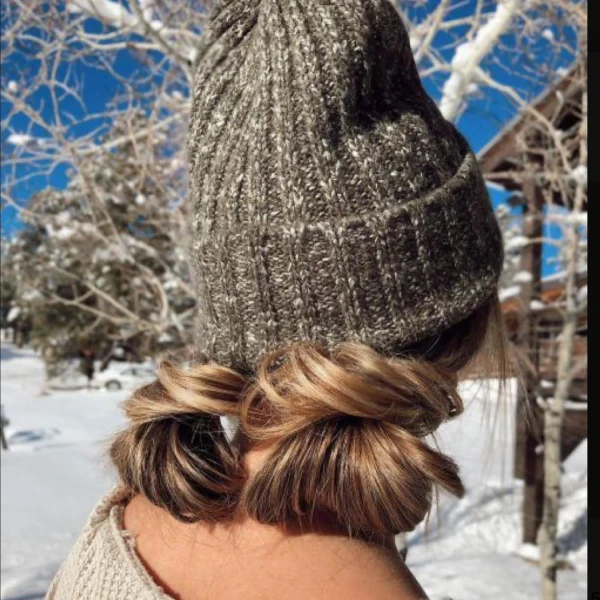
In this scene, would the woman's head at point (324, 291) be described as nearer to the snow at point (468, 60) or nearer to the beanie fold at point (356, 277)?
the beanie fold at point (356, 277)

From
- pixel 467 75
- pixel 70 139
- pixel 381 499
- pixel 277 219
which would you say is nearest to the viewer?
pixel 381 499

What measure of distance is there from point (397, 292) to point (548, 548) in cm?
358

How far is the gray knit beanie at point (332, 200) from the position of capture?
954 mm

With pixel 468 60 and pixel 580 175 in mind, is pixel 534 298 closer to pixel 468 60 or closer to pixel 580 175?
pixel 580 175

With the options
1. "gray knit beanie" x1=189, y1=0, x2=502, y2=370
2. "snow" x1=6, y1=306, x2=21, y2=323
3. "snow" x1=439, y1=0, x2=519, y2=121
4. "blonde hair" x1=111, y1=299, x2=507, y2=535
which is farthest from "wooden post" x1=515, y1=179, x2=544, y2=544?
"snow" x1=6, y1=306, x2=21, y2=323

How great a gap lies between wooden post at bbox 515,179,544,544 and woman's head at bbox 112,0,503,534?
3.43m

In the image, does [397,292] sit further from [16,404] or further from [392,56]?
[16,404]

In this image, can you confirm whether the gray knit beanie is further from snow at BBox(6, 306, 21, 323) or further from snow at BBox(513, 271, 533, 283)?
snow at BBox(6, 306, 21, 323)

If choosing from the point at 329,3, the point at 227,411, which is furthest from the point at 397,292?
the point at 329,3

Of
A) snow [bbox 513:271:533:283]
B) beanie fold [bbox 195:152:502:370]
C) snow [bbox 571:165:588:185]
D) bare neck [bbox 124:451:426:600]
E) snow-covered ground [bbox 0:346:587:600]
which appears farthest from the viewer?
snow [bbox 513:271:533:283]

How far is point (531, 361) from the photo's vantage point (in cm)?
490

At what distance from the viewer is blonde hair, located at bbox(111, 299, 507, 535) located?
2.84 feet

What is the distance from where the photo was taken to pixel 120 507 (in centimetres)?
112

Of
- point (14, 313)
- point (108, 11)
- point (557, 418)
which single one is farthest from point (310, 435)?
point (14, 313)
